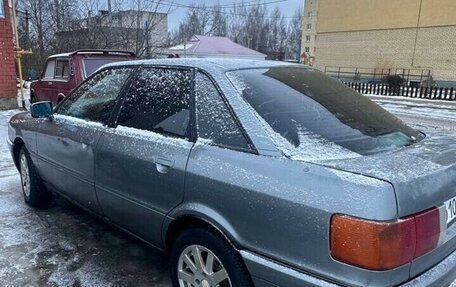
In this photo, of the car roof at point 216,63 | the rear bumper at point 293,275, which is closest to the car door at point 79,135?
the car roof at point 216,63

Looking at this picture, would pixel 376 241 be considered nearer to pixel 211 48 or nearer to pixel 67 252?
pixel 67 252

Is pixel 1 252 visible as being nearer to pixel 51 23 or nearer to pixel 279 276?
pixel 279 276

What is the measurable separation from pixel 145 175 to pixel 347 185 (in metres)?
1.42

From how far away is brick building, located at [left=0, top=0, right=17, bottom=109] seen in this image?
1108 centimetres

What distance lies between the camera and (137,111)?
3.10 meters

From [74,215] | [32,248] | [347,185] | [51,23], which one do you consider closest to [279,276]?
[347,185]

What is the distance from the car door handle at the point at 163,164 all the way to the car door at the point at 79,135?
2.69ft

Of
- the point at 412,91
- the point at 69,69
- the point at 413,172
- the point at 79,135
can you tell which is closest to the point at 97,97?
the point at 79,135

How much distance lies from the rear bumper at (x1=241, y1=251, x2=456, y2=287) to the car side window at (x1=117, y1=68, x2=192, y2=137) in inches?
36.9

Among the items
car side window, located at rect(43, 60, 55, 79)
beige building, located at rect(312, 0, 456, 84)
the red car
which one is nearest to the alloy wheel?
the red car

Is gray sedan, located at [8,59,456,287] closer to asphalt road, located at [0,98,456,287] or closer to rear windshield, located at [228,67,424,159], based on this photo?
rear windshield, located at [228,67,424,159]

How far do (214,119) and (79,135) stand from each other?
5.05 feet

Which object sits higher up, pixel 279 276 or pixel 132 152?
pixel 132 152

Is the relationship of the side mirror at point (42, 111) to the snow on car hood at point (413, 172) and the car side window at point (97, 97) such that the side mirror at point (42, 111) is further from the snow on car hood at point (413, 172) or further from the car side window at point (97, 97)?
the snow on car hood at point (413, 172)
